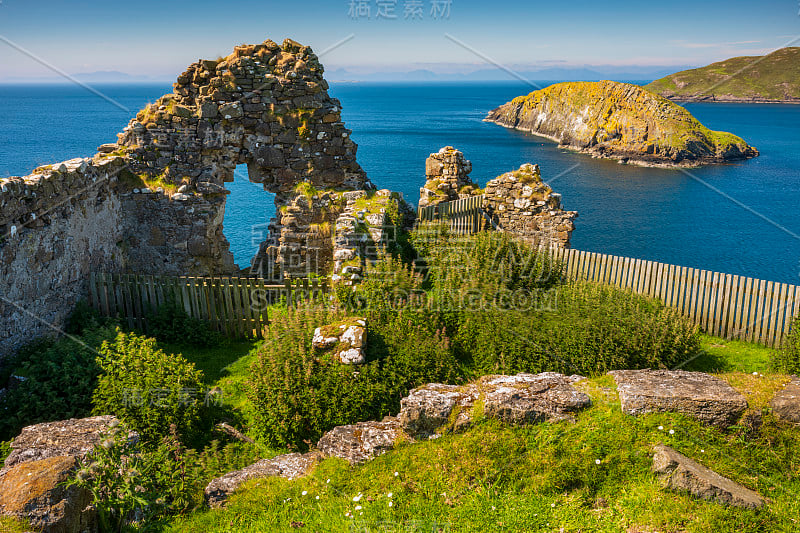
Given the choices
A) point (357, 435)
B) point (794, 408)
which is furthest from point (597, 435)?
point (357, 435)

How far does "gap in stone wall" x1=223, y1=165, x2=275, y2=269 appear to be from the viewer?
31.8 m

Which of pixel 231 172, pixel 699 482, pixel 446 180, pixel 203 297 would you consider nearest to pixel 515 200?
pixel 446 180

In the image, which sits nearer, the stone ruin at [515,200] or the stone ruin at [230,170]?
the stone ruin at [230,170]

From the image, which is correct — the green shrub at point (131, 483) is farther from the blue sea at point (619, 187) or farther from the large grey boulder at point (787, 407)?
the blue sea at point (619, 187)

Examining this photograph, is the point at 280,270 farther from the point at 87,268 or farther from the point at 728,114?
the point at 728,114

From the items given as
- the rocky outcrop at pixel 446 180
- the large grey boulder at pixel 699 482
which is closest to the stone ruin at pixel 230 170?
the rocky outcrop at pixel 446 180

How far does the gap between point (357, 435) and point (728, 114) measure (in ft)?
541

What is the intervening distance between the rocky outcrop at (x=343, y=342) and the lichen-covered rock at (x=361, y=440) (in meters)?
1.12

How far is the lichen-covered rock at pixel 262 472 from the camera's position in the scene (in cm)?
606

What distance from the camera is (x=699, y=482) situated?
5363mm

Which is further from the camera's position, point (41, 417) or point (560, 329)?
point (560, 329)

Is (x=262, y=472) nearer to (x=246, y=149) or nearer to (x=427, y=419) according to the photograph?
(x=427, y=419)

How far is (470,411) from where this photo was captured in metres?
6.77

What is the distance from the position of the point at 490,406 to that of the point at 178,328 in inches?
309
